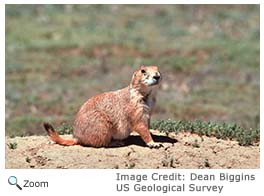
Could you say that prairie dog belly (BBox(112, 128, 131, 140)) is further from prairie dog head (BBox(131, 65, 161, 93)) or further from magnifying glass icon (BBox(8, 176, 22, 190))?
magnifying glass icon (BBox(8, 176, 22, 190))

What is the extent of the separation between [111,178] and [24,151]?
5.79ft

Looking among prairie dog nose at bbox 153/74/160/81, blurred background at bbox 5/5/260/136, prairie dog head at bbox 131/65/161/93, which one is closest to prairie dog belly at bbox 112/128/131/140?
prairie dog head at bbox 131/65/161/93

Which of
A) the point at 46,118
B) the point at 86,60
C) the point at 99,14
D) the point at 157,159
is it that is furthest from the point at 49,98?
the point at 99,14

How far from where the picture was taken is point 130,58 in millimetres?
22688

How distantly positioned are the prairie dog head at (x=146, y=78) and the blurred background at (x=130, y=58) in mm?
5041

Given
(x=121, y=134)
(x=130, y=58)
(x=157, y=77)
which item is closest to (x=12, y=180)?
(x=121, y=134)

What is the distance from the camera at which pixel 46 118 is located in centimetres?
1538

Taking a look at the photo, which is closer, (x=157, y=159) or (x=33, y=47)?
(x=157, y=159)

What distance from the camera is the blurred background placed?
1669 centimetres

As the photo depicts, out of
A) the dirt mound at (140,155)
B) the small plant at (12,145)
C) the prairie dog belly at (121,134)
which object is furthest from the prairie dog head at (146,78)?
the small plant at (12,145)

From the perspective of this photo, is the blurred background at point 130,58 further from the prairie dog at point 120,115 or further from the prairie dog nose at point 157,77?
the prairie dog nose at point 157,77

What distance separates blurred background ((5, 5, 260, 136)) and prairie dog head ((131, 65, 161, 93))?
198 inches

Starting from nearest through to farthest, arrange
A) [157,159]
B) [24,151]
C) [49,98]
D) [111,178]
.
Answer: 1. [111,178]
2. [157,159]
3. [24,151]
4. [49,98]
